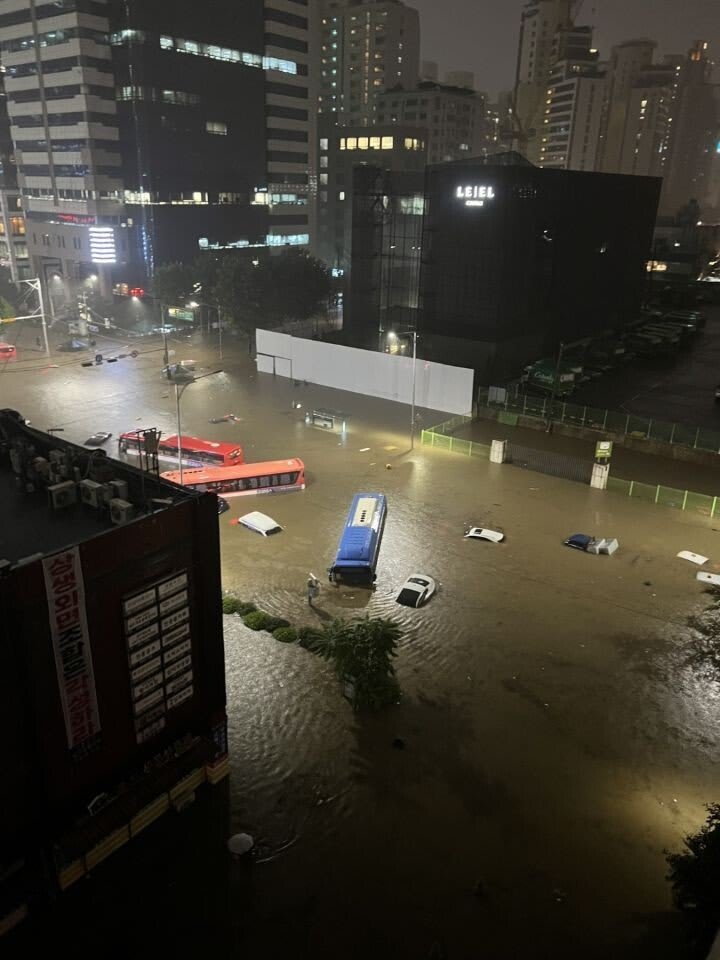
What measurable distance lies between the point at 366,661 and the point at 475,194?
4884cm

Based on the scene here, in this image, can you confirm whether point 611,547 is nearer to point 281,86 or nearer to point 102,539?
point 102,539

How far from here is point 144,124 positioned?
88438 millimetres

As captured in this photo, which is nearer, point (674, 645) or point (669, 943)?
point (669, 943)

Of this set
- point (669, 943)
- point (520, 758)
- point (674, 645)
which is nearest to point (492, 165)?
point (674, 645)

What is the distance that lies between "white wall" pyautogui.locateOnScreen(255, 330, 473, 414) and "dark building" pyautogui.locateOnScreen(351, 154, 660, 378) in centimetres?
662

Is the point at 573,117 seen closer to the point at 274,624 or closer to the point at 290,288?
the point at 290,288

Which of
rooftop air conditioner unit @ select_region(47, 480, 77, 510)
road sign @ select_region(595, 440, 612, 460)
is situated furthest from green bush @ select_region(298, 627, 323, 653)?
road sign @ select_region(595, 440, 612, 460)

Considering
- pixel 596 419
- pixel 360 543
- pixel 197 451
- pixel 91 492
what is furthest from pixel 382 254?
pixel 91 492

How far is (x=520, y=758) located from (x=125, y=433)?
3433 centimetres

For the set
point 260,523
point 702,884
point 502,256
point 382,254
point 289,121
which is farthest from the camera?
point 289,121

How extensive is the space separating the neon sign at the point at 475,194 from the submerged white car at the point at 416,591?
136 ft

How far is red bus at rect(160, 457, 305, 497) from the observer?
122ft

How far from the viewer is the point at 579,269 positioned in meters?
71.4

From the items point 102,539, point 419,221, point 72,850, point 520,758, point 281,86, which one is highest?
point 281,86
